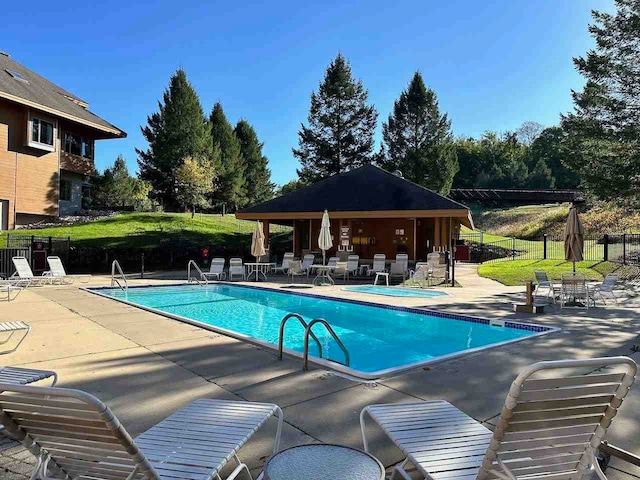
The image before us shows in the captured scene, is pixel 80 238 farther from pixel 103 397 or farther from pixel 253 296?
pixel 103 397

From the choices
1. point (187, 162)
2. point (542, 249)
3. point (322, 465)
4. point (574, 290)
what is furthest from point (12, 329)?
point (542, 249)

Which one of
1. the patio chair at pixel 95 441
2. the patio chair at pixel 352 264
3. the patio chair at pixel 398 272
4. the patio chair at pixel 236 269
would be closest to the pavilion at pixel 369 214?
the patio chair at pixel 352 264

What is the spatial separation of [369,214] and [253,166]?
3420 cm

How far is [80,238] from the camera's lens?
23.1 meters

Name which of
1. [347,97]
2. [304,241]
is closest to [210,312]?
[304,241]

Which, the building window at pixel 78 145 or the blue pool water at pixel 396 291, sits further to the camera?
the building window at pixel 78 145

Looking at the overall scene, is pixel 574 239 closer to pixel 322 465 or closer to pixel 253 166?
pixel 322 465

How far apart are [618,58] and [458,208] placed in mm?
9439

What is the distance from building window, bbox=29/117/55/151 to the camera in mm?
25745

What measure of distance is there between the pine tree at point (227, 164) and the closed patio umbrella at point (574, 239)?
3529 centimetres

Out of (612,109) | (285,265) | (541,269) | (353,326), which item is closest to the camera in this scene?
(353,326)

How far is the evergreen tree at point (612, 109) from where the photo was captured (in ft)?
59.4

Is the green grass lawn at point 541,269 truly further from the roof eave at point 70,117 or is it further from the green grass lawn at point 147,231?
the roof eave at point 70,117

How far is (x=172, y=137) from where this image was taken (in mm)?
38312
